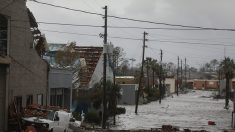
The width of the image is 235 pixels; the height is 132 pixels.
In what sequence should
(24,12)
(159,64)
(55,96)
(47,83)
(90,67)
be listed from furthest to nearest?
(159,64), (90,67), (55,96), (47,83), (24,12)

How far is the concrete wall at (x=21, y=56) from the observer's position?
3366 cm

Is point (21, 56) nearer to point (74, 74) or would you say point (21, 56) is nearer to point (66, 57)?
point (74, 74)

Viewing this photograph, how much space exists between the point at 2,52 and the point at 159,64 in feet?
395

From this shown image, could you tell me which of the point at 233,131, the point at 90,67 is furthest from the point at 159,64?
the point at 233,131

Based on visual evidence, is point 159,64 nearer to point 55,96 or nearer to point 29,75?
point 55,96

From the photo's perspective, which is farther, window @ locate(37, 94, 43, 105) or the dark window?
window @ locate(37, 94, 43, 105)

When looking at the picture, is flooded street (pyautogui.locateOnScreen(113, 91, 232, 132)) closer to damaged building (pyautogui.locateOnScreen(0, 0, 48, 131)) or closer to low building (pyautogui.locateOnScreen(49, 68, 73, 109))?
low building (pyautogui.locateOnScreen(49, 68, 73, 109))

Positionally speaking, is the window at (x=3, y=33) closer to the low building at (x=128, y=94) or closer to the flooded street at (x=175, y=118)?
the flooded street at (x=175, y=118)

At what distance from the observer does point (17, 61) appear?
3503cm

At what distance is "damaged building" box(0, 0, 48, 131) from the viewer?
32.4 m

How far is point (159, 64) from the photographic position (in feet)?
497

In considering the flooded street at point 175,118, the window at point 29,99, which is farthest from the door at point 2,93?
the flooded street at point 175,118

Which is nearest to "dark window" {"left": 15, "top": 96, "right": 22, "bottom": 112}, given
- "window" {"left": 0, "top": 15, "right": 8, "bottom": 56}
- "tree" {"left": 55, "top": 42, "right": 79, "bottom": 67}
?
"window" {"left": 0, "top": 15, "right": 8, "bottom": 56}

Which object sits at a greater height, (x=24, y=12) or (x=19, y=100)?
(x=24, y=12)
